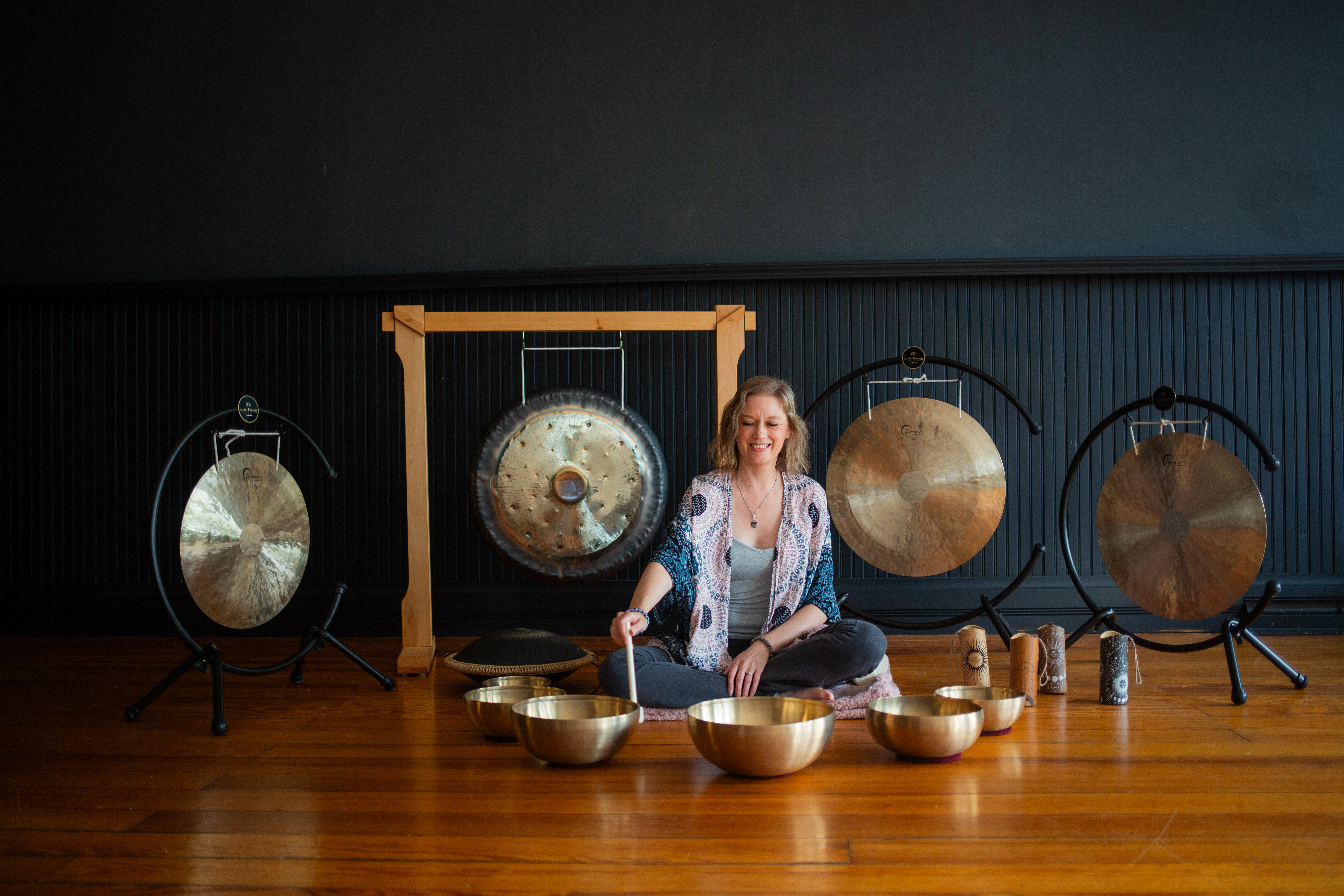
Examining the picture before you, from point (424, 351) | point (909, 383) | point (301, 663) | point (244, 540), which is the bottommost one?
point (301, 663)

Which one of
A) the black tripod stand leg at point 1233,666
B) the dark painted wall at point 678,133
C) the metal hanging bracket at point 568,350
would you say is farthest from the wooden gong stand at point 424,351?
the black tripod stand leg at point 1233,666

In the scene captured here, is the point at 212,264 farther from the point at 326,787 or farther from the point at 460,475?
the point at 326,787

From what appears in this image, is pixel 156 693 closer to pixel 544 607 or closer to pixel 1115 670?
pixel 544 607

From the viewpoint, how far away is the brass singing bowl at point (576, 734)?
187 cm

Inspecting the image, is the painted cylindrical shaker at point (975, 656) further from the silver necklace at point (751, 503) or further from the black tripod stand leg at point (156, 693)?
the black tripod stand leg at point (156, 693)

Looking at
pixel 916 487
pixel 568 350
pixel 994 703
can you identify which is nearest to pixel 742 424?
pixel 916 487

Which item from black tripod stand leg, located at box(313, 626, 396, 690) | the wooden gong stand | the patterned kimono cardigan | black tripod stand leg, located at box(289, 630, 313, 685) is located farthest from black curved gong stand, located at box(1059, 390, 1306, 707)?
black tripod stand leg, located at box(289, 630, 313, 685)

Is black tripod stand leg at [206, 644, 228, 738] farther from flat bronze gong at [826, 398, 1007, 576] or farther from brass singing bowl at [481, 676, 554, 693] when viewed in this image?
flat bronze gong at [826, 398, 1007, 576]

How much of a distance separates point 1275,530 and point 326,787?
11.6ft

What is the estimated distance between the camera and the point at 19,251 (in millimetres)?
3840

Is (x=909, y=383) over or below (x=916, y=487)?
over

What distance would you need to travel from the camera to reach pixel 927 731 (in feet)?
6.21

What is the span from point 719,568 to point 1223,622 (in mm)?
1554

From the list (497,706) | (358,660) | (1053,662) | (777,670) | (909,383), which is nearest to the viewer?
(497,706)
